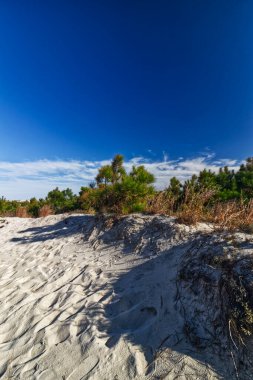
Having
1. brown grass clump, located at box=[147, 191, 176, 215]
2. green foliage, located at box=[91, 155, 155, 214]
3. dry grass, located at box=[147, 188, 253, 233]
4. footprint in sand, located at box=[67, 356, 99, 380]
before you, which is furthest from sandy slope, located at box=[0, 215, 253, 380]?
green foliage, located at box=[91, 155, 155, 214]

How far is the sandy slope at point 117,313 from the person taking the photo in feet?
7.30

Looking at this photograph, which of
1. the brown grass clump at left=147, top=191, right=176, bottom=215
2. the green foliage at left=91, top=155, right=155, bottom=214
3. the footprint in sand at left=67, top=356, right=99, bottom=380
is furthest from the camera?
the green foliage at left=91, top=155, right=155, bottom=214

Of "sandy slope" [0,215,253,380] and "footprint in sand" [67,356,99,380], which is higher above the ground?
"sandy slope" [0,215,253,380]

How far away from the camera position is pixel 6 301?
378 centimetres

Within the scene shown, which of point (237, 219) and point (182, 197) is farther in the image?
point (182, 197)

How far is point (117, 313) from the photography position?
305cm

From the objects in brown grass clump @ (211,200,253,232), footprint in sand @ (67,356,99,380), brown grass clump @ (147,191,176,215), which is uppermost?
brown grass clump @ (147,191,176,215)

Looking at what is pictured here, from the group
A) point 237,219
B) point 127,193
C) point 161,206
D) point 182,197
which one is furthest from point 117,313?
point 182,197

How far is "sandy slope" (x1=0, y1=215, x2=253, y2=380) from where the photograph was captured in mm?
2225

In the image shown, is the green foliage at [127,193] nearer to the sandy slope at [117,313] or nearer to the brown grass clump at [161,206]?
the brown grass clump at [161,206]

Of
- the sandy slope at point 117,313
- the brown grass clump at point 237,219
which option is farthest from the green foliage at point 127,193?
the brown grass clump at point 237,219

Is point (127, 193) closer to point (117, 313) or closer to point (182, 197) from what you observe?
point (182, 197)

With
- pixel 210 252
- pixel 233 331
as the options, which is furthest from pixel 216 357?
pixel 210 252

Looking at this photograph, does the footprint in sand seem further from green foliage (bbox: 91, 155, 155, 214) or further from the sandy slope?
green foliage (bbox: 91, 155, 155, 214)
